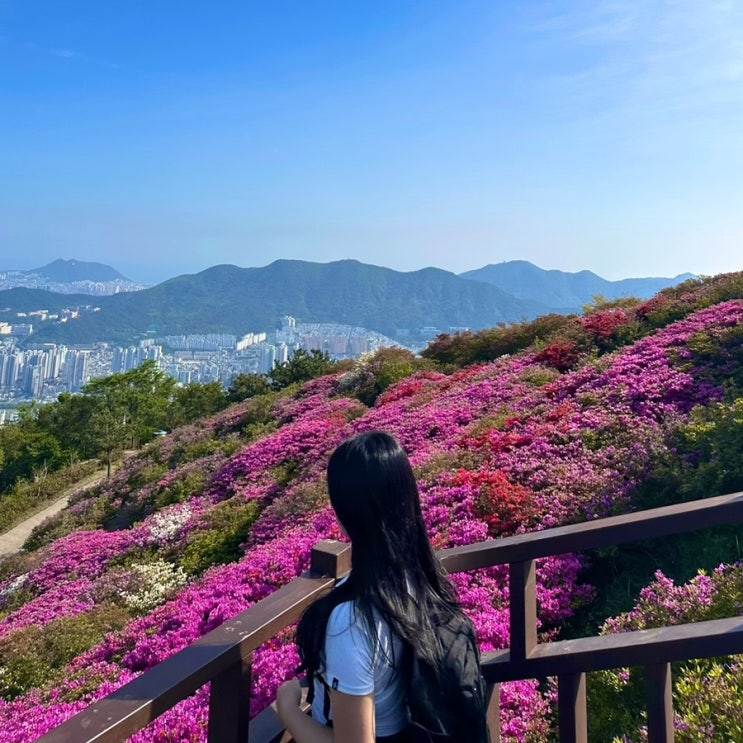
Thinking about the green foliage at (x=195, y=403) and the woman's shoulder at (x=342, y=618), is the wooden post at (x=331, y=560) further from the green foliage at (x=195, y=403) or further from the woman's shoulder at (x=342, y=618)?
the green foliage at (x=195, y=403)

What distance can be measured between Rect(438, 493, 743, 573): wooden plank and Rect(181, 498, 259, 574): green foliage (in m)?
6.70

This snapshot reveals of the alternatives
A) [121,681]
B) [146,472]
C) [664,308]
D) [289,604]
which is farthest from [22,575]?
[664,308]

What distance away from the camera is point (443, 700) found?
1.71m

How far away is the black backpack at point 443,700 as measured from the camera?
1.70 m

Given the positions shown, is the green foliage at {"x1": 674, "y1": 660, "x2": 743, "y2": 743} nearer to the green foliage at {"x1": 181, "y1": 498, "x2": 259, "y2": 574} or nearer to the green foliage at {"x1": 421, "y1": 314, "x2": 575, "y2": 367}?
the green foliage at {"x1": 181, "y1": 498, "x2": 259, "y2": 574}

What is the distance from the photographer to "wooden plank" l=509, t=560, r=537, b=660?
2.20m

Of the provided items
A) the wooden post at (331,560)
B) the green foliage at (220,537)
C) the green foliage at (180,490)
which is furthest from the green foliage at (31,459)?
the wooden post at (331,560)

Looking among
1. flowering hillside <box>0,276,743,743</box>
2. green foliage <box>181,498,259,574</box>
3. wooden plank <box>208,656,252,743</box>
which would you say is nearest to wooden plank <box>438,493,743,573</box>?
wooden plank <box>208,656,252,743</box>

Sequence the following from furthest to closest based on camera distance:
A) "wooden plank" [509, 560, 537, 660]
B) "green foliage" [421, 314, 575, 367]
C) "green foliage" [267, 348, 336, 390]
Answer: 1. "green foliage" [267, 348, 336, 390]
2. "green foliage" [421, 314, 575, 367]
3. "wooden plank" [509, 560, 537, 660]

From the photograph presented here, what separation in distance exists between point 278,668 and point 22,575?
331 inches

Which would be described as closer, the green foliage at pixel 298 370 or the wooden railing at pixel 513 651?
the wooden railing at pixel 513 651

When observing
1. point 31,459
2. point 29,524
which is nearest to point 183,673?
point 29,524

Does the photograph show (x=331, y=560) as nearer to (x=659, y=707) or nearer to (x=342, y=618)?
(x=342, y=618)

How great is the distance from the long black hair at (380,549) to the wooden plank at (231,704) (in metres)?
0.18
